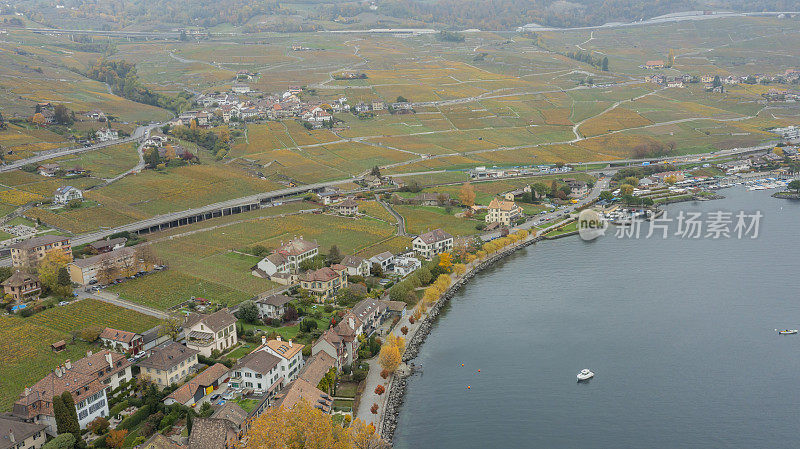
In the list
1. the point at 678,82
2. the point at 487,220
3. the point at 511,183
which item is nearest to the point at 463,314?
the point at 487,220

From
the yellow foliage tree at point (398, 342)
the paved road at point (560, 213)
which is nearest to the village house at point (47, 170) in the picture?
the paved road at point (560, 213)

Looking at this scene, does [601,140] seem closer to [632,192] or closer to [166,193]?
[632,192]

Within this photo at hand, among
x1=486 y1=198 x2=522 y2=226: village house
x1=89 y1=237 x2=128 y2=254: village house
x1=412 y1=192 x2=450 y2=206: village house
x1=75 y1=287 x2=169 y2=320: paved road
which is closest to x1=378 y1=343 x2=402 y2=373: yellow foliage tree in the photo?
x1=75 y1=287 x2=169 y2=320: paved road

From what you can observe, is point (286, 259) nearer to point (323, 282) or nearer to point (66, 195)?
point (323, 282)

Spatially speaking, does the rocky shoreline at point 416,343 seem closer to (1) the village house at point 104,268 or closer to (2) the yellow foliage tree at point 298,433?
(2) the yellow foliage tree at point 298,433

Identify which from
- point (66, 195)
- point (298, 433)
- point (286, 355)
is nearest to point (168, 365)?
point (286, 355)

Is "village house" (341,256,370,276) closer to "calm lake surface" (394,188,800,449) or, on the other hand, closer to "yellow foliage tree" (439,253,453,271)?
"yellow foliage tree" (439,253,453,271)
